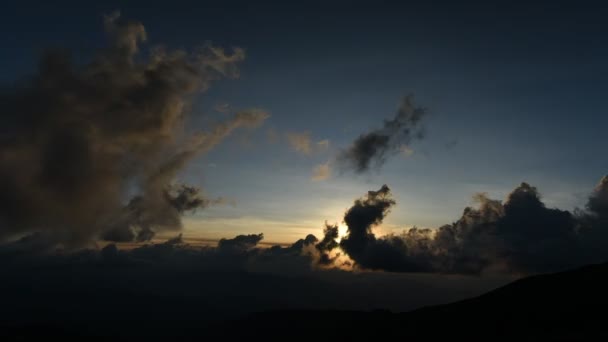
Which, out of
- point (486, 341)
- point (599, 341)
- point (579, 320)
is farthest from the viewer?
point (486, 341)

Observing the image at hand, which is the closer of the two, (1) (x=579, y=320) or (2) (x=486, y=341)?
(1) (x=579, y=320)

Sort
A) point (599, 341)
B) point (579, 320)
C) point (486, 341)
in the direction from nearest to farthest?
1. point (599, 341)
2. point (579, 320)
3. point (486, 341)

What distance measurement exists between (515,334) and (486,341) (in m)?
13.6

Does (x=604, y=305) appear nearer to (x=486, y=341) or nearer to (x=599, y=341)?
(x=486, y=341)

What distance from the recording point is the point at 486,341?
199500 mm

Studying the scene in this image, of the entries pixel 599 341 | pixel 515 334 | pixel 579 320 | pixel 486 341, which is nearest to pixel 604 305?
pixel 579 320

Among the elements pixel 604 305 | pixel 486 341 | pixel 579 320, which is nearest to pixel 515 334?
pixel 486 341

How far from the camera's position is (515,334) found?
194375 mm

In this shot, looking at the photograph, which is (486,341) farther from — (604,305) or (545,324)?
(604,305)

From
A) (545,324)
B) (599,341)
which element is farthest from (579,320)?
(599,341)

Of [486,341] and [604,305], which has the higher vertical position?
[604,305]

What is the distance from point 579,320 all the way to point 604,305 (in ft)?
67.1

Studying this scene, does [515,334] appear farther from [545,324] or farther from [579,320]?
[579,320]

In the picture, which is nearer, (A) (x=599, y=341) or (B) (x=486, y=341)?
(A) (x=599, y=341)
